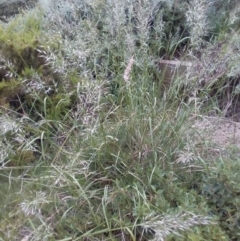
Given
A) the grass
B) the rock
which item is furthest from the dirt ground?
the rock

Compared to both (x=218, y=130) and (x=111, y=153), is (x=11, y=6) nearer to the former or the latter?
(x=218, y=130)

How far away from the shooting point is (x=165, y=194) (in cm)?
283

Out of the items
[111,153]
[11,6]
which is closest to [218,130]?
[111,153]

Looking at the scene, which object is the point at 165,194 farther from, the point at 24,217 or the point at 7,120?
the point at 7,120

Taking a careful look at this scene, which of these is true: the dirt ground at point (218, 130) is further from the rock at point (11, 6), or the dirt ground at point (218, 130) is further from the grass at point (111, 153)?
Answer: the rock at point (11, 6)

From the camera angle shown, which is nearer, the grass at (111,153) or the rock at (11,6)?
the grass at (111,153)

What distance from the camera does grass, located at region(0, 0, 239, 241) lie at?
2664 millimetres

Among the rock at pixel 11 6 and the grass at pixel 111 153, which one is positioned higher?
the grass at pixel 111 153

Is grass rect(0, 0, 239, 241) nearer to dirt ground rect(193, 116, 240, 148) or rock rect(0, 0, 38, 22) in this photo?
dirt ground rect(193, 116, 240, 148)

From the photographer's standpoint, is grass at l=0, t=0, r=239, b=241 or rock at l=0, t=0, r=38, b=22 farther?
rock at l=0, t=0, r=38, b=22

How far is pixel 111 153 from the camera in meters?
3.00

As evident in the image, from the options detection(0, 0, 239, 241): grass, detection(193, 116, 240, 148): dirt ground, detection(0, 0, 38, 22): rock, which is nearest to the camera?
detection(0, 0, 239, 241): grass

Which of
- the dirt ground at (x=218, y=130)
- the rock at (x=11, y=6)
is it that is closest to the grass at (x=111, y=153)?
the dirt ground at (x=218, y=130)

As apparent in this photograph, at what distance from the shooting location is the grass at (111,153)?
105 inches
